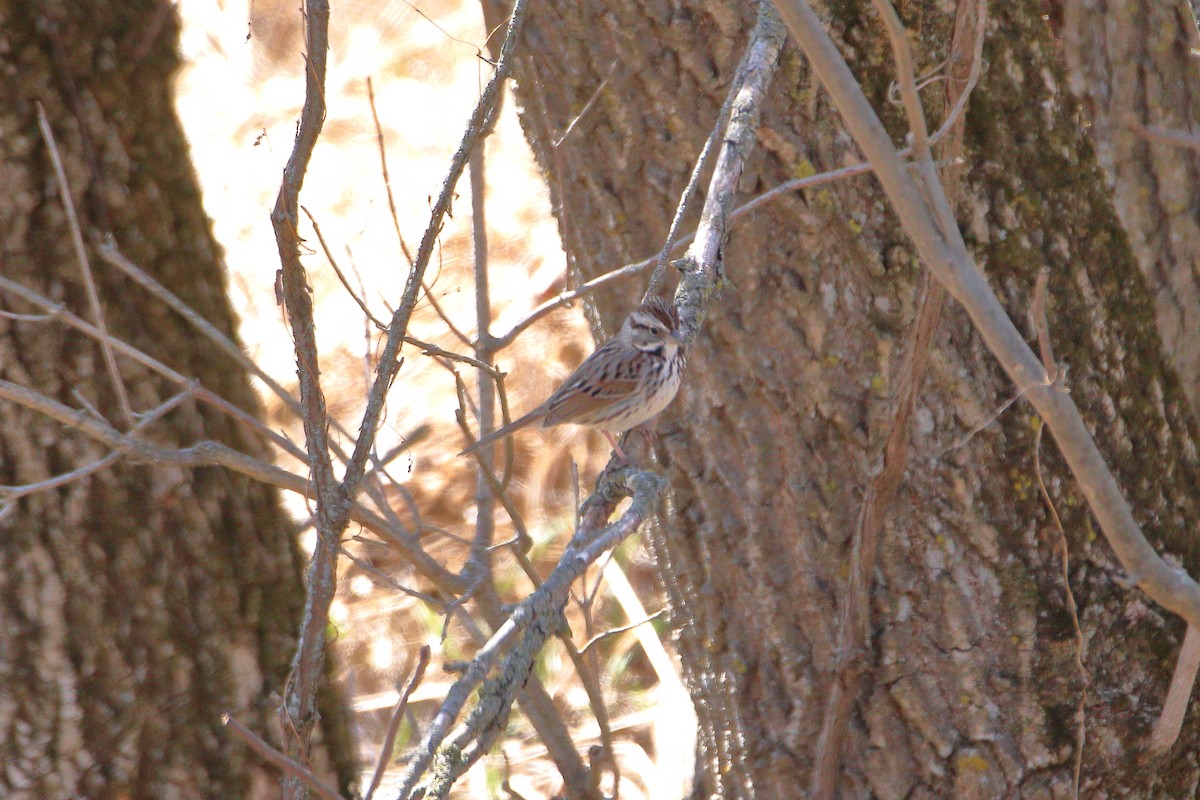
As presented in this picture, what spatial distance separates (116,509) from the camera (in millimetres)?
3201

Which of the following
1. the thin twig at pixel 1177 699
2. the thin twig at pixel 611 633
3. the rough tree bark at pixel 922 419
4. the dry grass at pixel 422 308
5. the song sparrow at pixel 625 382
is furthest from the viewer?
the dry grass at pixel 422 308

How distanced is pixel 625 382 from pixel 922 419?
4.00 feet

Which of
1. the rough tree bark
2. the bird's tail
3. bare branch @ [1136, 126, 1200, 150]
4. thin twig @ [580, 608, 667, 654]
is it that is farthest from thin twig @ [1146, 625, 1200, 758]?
the bird's tail

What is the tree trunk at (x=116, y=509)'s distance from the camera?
3104mm

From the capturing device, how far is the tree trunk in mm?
3104

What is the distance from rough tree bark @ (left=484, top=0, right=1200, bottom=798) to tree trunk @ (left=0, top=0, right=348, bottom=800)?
127 cm

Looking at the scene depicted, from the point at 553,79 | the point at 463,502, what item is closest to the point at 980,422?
the point at 553,79

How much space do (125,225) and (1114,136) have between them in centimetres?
280

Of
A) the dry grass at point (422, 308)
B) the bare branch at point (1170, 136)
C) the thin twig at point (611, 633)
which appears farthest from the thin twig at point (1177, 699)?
the dry grass at point (422, 308)

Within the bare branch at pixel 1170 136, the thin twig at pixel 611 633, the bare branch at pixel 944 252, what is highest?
the bare branch at pixel 1170 136

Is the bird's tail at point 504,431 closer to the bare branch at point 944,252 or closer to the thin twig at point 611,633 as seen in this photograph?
the thin twig at point 611,633

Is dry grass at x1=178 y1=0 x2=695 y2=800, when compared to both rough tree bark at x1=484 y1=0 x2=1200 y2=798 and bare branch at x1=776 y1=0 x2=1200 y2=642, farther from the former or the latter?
bare branch at x1=776 y1=0 x2=1200 y2=642

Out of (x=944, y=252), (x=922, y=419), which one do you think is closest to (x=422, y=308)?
(x=922, y=419)

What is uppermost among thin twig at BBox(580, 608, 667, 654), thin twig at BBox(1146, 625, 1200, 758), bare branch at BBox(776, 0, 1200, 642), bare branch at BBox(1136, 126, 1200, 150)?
bare branch at BBox(1136, 126, 1200, 150)
